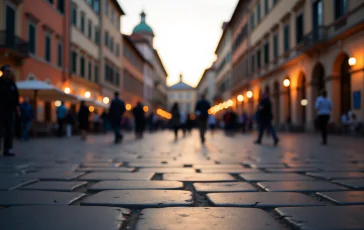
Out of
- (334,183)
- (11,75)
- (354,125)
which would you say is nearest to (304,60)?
(354,125)

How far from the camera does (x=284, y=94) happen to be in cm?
2908

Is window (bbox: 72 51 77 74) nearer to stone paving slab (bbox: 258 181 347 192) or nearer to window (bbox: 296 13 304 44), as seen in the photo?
window (bbox: 296 13 304 44)

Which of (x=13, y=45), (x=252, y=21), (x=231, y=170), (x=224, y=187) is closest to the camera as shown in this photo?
(x=224, y=187)

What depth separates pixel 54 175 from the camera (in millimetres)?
4645

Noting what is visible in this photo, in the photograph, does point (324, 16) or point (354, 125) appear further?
point (324, 16)

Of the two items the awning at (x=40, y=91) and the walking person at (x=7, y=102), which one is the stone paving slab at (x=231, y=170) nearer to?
the walking person at (x=7, y=102)

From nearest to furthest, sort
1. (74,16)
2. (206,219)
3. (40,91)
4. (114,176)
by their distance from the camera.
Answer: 1. (206,219)
2. (114,176)
3. (40,91)
4. (74,16)

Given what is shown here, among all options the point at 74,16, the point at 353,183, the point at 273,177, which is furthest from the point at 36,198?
the point at 74,16

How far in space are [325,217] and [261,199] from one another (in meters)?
0.72

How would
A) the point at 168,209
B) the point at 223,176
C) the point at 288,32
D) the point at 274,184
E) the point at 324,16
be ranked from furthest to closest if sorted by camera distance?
the point at 288,32
the point at 324,16
the point at 223,176
the point at 274,184
the point at 168,209

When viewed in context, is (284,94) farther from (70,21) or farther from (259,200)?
(259,200)

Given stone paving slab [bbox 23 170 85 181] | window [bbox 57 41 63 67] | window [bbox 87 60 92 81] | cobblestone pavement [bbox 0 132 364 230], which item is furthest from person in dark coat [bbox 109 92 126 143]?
window [bbox 87 60 92 81]

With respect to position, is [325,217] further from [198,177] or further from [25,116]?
[25,116]

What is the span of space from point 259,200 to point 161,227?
3.60ft
